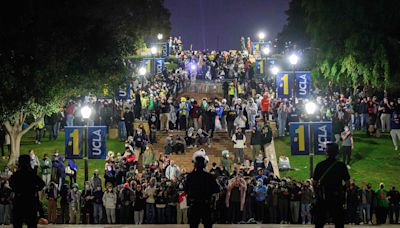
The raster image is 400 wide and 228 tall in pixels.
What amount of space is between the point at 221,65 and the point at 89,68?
2413cm

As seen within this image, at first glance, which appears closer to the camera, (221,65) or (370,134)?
(370,134)

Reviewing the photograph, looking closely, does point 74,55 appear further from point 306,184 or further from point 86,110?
point 306,184

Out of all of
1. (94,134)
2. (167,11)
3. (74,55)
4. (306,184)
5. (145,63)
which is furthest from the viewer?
(167,11)

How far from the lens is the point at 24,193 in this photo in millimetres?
11633

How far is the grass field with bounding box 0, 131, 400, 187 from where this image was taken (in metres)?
26.0

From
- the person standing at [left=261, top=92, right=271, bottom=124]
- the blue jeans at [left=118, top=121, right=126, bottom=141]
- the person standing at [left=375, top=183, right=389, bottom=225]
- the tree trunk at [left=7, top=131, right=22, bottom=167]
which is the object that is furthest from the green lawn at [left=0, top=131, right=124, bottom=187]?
the person standing at [left=375, top=183, right=389, bottom=225]

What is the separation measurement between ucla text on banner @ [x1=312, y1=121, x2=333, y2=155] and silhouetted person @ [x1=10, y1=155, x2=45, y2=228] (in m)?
12.2

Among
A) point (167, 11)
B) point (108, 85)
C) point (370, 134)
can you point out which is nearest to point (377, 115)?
point (370, 134)

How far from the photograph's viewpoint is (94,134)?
22484mm

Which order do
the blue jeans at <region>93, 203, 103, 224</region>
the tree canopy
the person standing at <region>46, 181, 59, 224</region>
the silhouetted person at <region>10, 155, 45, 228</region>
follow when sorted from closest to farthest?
the silhouetted person at <region>10, 155, 45, 228</region> → the blue jeans at <region>93, 203, 103, 224</region> → the person standing at <region>46, 181, 59, 224</region> → the tree canopy

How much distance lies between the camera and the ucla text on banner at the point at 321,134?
21641 millimetres

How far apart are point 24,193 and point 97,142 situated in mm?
10884

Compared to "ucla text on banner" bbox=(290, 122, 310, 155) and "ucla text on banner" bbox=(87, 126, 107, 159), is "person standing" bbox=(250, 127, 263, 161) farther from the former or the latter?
"ucla text on banner" bbox=(87, 126, 107, 159)

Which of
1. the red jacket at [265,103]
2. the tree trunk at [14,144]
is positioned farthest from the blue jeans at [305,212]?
the tree trunk at [14,144]
